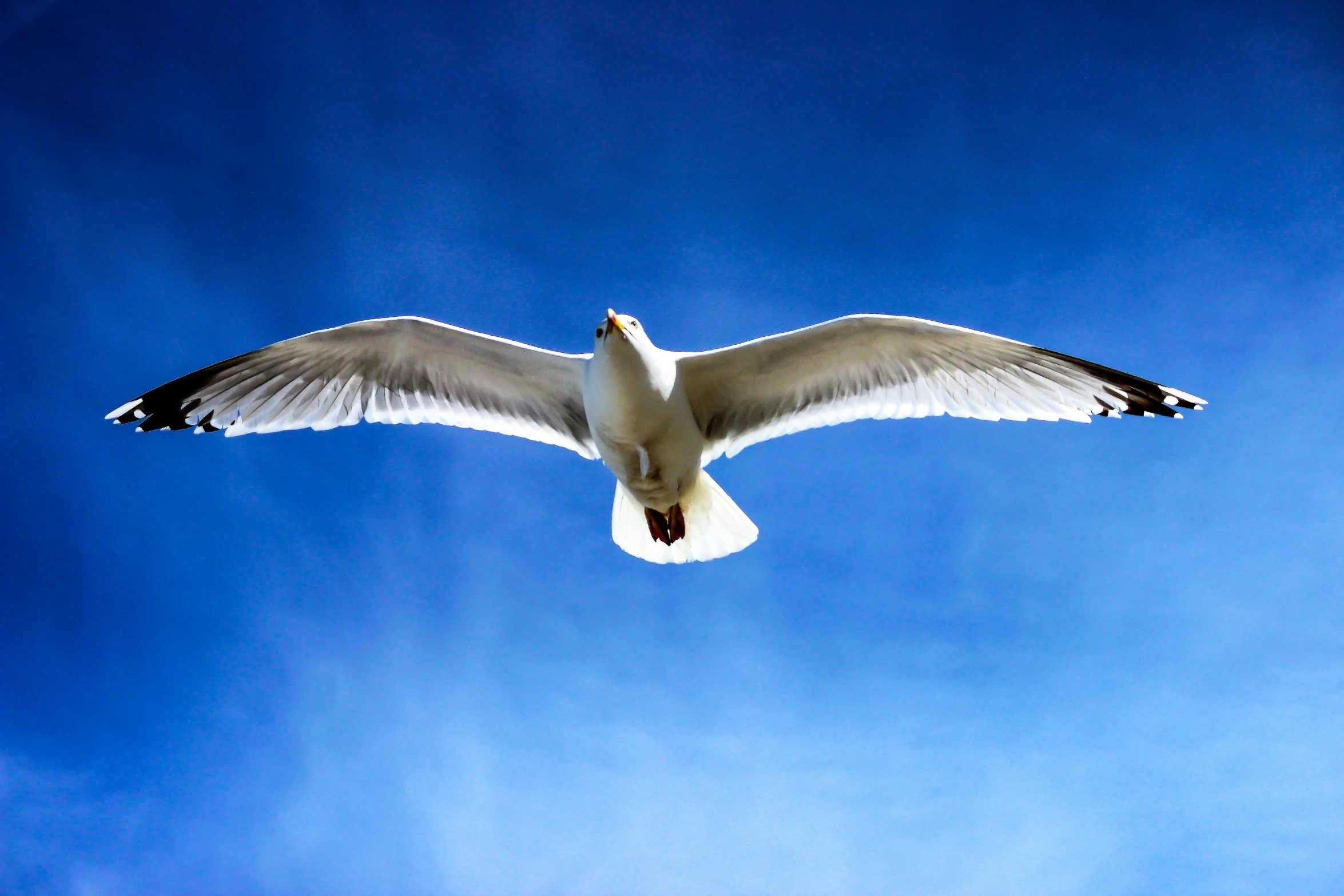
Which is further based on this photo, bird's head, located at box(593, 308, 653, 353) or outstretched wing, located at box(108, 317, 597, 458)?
outstretched wing, located at box(108, 317, 597, 458)

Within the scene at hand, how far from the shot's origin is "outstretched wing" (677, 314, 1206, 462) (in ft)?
11.9

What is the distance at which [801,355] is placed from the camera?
3760mm

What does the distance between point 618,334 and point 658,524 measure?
109cm

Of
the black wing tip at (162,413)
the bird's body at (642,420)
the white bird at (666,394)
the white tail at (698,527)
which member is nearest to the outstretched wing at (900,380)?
the white bird at (666,394)

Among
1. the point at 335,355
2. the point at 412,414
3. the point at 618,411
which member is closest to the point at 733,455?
the point at 618,411

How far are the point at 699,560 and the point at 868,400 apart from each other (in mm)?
1156

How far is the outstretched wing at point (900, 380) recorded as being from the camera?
3637mm

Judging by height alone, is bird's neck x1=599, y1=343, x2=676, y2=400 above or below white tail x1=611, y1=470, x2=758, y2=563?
above

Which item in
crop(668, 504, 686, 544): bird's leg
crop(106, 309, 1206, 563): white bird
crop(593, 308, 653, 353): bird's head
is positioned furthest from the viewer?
crop(668, 504, 686, 544): bird's leg

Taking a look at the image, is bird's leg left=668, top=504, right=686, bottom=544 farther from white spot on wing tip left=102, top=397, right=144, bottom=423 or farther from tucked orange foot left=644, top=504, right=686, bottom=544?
white spot on wing tip left=102, top=397, right=144, bottom=423

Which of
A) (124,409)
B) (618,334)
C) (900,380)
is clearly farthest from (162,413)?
(900,380)

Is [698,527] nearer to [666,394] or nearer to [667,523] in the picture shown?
[667,523]

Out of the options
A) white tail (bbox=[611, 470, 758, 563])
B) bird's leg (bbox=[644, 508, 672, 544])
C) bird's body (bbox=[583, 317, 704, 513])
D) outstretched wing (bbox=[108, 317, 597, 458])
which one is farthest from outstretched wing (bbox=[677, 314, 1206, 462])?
outstretched wing (bbox=[108, 317, 597, 458])

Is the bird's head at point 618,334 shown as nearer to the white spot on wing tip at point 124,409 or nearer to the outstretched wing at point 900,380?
the outstretched wing at point 900,380
